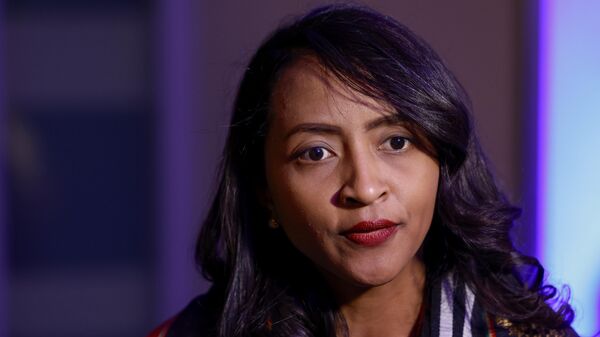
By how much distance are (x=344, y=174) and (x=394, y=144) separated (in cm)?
12

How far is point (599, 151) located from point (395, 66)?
1376 millimetres

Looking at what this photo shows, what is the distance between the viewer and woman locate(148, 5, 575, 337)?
1685mm

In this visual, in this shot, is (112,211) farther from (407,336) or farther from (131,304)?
(407,336)

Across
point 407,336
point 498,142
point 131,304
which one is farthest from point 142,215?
point 407,336

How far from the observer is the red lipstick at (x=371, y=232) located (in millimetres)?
1655

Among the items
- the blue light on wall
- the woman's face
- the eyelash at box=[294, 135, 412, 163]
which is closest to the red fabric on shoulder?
the woman's face

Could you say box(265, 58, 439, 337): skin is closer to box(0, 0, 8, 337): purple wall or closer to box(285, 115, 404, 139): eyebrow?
box(285, 115, 404, 139): eyebrow

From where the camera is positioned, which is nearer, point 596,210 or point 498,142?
point 596,210

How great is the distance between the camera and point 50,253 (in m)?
3.93

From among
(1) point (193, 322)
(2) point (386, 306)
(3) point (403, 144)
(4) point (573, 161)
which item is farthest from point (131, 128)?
(3) point (403, 144)

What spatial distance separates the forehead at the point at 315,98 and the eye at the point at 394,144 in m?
0.05

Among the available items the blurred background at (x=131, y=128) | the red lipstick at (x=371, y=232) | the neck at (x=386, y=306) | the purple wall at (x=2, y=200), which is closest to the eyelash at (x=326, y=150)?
the red lipstick at (x=371, y=232)

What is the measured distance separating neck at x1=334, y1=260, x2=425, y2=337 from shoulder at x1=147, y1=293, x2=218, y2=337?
1.02ft

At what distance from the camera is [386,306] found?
6.15ft
